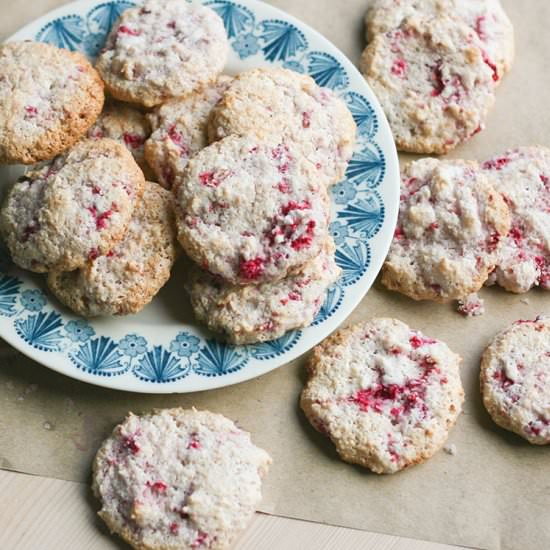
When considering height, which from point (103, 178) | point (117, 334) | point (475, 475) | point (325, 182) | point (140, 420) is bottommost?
point (475, 475)

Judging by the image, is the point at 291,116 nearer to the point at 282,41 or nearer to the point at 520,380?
the point at 282,41

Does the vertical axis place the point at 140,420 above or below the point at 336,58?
below

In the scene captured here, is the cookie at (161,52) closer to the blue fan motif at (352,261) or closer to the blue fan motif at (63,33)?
the blue fan motif at (63,33)

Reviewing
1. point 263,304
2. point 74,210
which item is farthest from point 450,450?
point 74,210

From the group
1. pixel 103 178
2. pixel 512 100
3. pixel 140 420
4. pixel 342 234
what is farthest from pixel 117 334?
pixel 512 100

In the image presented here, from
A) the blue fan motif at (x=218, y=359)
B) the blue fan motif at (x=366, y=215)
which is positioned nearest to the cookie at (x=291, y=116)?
the blue fan motif at (x=366, y=215)

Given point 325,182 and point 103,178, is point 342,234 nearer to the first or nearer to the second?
point 325,182
